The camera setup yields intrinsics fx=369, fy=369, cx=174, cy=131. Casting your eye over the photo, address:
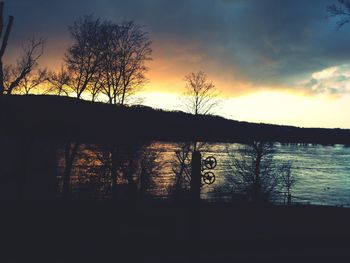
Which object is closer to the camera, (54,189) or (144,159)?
(54,189)

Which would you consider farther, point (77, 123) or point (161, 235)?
point (161, 235)

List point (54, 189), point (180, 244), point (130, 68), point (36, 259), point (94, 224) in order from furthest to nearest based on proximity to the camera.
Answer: point (130, 68)
point (54, 189)
point (94, 224)
point (180, 244)
point (36, 259)

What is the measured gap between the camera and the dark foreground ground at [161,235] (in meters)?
8.24

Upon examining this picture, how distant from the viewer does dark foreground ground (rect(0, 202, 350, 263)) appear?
824cm

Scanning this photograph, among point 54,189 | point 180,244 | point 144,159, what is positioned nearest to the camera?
point 180,244

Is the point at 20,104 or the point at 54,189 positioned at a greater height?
the point at 20,104

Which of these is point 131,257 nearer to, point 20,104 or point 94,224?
point 94,224

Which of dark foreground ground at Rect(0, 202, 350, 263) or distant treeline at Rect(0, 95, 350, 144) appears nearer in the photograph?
dark foreground ground at Rect(0, 202, 350, 263)

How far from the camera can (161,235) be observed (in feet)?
32.3

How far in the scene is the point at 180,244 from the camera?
927 cm

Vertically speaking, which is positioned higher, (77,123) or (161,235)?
(77,123)

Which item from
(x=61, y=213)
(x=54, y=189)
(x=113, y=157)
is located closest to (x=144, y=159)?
(x=113, y=157)

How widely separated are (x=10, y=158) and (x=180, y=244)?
46.1 feet

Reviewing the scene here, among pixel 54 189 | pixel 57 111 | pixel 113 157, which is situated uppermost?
pixel 57 111
